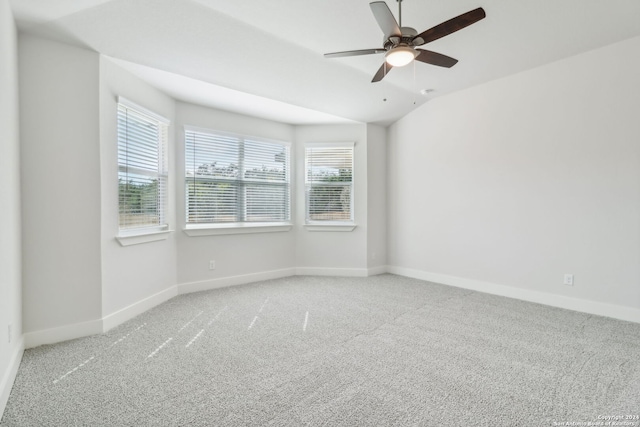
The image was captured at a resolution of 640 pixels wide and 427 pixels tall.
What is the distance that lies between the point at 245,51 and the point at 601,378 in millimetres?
3860

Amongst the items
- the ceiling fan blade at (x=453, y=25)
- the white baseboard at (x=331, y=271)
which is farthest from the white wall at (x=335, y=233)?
the ceiling fan blade at (x=453, y=25)

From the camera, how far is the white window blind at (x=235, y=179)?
4.50 metres

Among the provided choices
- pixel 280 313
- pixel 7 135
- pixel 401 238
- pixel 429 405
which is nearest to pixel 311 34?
pixel 7 135

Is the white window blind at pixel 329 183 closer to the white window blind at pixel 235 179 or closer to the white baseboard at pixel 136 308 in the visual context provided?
the white window blind at pixel 235 179

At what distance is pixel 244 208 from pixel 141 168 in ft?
5.33

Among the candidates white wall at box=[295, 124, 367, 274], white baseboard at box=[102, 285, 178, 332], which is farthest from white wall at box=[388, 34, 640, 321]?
white baseboard at box=[102, 285, 178, 332]

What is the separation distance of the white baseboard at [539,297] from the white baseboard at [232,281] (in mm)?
2075

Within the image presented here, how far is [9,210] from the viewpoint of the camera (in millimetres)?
2258

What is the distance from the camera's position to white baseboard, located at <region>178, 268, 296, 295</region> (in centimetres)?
437

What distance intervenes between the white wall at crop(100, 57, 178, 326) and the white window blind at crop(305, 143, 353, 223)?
7.75 ft

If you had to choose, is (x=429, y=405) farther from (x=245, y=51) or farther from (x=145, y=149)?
(x=145, y=149)

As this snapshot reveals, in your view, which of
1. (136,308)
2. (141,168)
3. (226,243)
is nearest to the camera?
(136,308)

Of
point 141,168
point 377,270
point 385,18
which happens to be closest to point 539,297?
point 377,270

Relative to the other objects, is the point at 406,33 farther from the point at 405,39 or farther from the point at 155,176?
the point at 155,176
